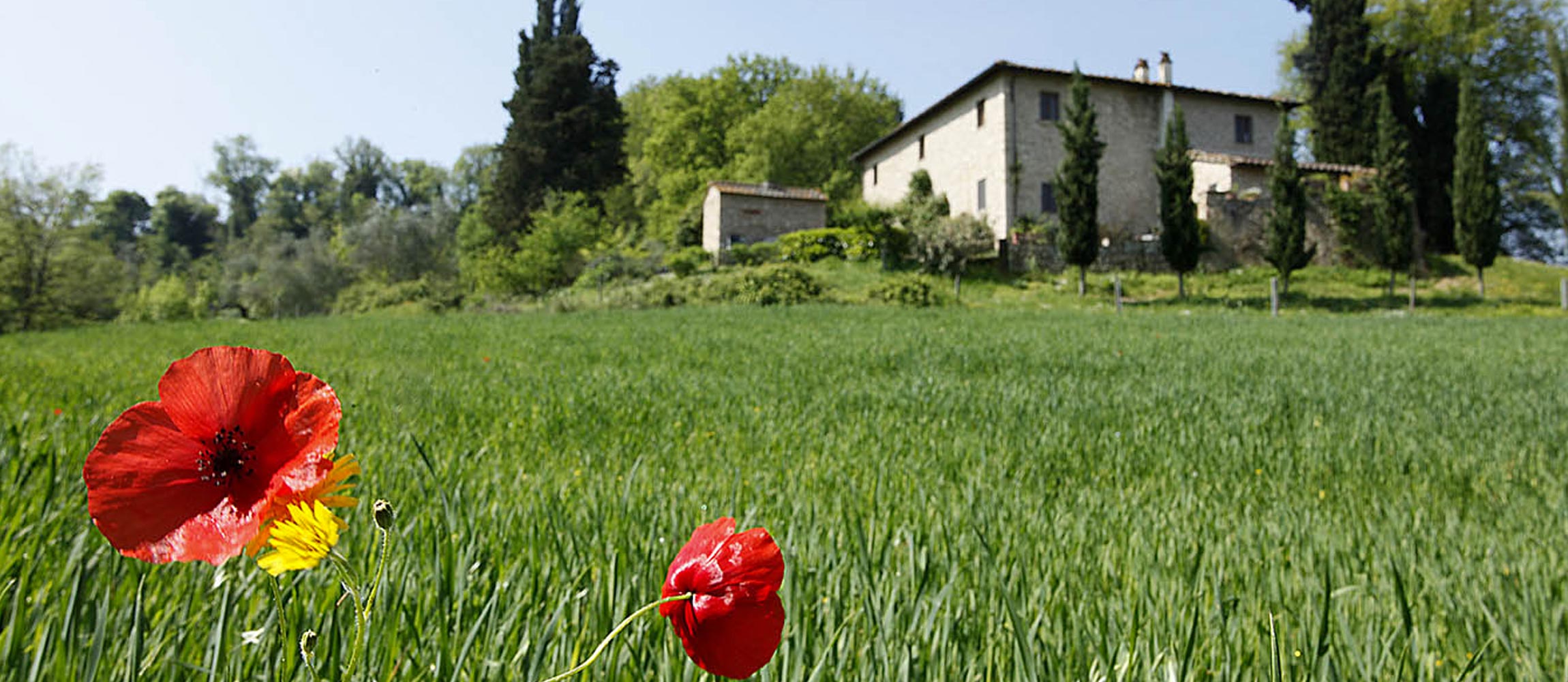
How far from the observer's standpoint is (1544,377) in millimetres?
6578

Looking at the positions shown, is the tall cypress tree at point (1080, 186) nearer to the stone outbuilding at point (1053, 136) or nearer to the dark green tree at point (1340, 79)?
the stone outbuilding at point (1053, 136)

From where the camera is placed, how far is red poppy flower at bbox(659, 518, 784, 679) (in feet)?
1.34

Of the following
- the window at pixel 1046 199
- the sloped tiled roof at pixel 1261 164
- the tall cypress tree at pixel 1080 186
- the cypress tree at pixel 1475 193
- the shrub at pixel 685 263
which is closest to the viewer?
the tall cypress tree at pixel 1080 186

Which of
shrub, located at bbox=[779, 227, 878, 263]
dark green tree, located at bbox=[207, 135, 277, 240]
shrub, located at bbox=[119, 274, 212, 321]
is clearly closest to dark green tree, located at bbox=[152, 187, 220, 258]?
dark green tree, located at bbox=[207, 135, 277, 240]

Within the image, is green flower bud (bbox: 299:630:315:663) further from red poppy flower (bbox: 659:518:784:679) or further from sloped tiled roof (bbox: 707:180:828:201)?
sloped tiled roof (bbox: 707:180:828:201)

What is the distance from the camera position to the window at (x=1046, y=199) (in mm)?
27875

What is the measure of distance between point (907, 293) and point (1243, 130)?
64.3ft

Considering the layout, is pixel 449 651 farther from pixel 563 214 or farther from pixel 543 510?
pixel 563 214

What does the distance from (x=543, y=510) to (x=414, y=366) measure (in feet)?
16.9

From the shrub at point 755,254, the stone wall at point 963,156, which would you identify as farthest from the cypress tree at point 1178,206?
the shrub at point 755,254

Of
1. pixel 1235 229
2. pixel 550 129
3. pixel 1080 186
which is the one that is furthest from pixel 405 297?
pixel 1235 229

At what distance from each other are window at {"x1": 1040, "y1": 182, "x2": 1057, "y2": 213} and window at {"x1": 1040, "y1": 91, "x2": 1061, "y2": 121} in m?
2.47

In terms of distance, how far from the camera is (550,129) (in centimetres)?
3969

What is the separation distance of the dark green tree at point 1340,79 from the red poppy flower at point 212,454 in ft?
129
